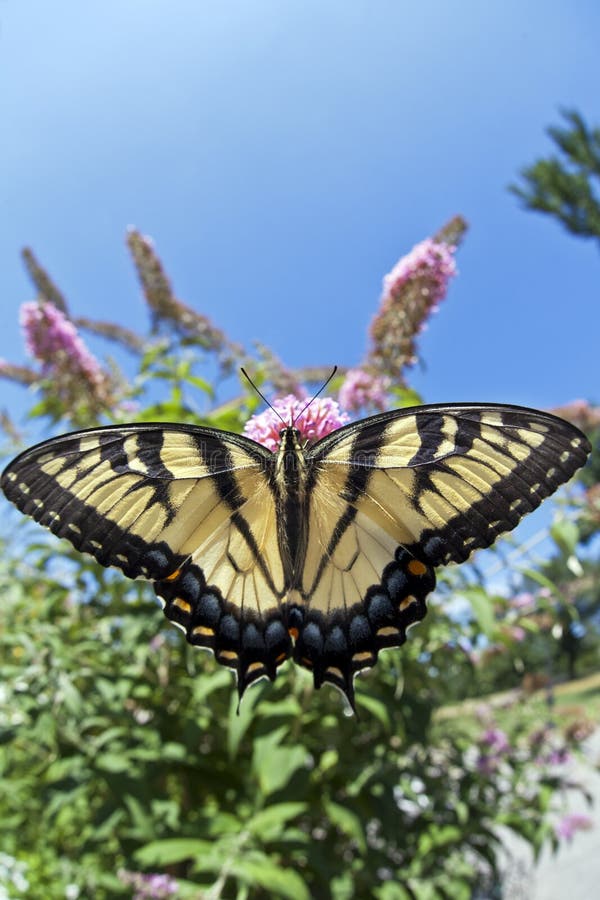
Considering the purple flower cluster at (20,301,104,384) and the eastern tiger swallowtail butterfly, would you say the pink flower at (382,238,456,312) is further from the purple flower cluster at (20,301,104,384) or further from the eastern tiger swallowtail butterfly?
the purple flower cluster at (20,301,104,384)

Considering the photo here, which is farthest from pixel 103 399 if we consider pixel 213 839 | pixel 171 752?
pixel 213 839

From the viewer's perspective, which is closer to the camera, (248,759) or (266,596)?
(266,596)

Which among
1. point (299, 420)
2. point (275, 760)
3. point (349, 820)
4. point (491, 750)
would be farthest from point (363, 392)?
point (491, 750)

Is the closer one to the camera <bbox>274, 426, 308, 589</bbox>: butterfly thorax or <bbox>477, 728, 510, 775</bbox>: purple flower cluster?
<bbox>274, 426, 308, 589</bbox>: butterfly thorax

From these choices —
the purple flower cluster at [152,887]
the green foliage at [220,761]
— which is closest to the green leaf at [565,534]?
the green foliage at [220,761]

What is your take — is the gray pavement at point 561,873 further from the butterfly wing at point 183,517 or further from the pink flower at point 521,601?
the butterfly wing at point 183,517

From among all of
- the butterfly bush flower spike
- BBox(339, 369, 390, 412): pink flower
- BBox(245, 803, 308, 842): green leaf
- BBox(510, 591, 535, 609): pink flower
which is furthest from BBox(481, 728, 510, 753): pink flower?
the butterfly bush flower spike

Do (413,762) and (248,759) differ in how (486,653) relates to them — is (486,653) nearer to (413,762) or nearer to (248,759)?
(413,762)

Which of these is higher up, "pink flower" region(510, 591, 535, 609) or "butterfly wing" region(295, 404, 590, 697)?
"pink flower" region(510, 591, 535, 609)
